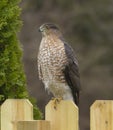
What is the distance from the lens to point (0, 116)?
6.09 metres

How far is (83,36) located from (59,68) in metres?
16.7

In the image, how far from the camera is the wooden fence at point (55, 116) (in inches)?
227

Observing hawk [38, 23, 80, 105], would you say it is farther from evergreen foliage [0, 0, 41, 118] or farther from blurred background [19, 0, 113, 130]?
blurred background [19, 0, 113, 130]

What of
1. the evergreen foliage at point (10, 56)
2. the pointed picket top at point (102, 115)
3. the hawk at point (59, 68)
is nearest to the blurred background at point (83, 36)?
the hawk at point (59, 68)

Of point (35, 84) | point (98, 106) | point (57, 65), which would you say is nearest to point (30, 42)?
point (35, 84)

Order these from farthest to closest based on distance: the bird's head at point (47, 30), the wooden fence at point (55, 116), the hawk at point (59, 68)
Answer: the bird's head at point (47, 30) < the hawk at point (59, 68) < the wooden fence at point (55, 116)

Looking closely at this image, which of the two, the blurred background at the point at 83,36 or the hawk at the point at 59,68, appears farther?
the blurred background at the point at 83,36

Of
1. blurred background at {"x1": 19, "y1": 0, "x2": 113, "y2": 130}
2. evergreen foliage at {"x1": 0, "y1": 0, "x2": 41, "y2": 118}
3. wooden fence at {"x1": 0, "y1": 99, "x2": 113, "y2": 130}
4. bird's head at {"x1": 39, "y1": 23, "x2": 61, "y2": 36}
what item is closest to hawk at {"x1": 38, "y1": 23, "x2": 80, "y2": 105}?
bird's head at {"x1": 39, "y1": 23, "x2": 61, "y2": 36}

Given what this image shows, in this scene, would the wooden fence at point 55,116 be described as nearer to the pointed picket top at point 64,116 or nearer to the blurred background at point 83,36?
the pointed picket top at point 64,116

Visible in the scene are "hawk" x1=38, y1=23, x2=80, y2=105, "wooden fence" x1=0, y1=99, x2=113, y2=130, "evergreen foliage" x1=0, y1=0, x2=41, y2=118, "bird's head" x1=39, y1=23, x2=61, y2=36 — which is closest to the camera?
"wooden fence" x1=0, y1=99, x2=113, y2=130

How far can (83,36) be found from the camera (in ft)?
79.0

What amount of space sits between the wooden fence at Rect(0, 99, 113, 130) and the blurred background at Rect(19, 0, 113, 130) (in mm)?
15614

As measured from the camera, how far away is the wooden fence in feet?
18.9

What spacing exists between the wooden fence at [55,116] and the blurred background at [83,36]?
51.2 ft
